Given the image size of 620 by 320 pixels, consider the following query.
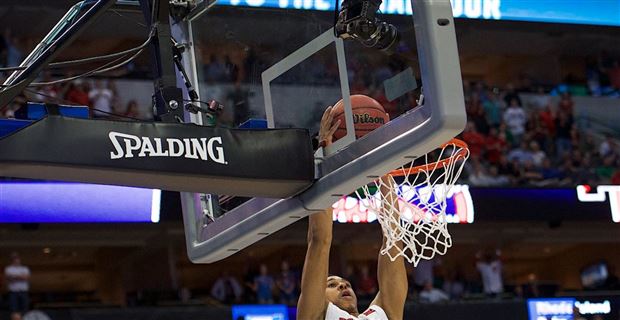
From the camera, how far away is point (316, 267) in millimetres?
5664

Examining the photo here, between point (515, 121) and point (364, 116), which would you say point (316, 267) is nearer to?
point (364, 116)

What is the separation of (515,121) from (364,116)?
41.4 ft

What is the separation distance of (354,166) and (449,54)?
0.63 metres

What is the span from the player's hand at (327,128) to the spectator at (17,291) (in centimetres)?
749

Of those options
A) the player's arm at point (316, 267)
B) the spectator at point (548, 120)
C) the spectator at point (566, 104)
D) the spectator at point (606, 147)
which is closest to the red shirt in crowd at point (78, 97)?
the spectator at point (548, 120)

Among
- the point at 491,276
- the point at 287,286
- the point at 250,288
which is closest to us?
the point at 287,286

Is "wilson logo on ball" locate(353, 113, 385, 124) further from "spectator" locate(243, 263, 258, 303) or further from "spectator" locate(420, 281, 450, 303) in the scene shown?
"spectator" locate(243, 263, 258, 303)

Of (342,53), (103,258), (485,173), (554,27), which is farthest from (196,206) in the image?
(103,258)

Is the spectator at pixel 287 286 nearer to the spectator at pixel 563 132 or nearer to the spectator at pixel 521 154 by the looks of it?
the spectator at pixel 521 154

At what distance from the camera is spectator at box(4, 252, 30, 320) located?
11.7 meters

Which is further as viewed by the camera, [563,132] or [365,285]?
[563,132]

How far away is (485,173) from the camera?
15.2 meters

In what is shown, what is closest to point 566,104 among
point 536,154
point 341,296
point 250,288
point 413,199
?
point 536,154

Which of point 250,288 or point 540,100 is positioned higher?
point 540,100
